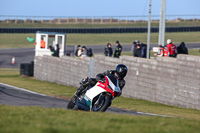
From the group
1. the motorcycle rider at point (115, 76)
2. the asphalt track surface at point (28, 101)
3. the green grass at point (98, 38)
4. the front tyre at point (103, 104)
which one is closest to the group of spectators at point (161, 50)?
the asphalt track surface at point (28, 101)

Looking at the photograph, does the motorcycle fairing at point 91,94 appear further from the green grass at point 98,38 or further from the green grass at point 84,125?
the green grass at point 98,38

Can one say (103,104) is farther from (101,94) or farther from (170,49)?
(170,49)

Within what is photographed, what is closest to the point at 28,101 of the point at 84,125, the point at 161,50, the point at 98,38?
the point at 161,50

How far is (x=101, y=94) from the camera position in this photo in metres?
10.2

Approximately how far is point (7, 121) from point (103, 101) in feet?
11.2

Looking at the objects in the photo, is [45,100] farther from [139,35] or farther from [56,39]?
[139,35]

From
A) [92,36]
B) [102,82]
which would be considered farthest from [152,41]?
[102,82]

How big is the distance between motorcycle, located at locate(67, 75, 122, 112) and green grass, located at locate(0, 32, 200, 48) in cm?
4488

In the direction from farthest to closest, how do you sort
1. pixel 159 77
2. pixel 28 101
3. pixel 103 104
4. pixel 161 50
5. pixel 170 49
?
pixel 161 50
pixel 170 49
pixel 159 77
pixel 28 101
pixel 103 104

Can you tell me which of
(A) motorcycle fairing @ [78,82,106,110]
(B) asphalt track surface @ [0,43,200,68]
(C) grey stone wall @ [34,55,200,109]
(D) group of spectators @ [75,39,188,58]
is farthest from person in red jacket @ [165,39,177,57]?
(B) asphalt track surface @ [0,43,200,68]

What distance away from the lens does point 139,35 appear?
60281 millimetres

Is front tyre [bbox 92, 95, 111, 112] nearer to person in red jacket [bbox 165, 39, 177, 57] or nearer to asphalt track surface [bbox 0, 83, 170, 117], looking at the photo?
asphalt track surface [bbox 0, 83, 170, 117]

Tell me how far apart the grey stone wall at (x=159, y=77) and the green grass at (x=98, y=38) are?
1275 inches

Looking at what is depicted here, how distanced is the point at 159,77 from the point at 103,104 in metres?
7.84
